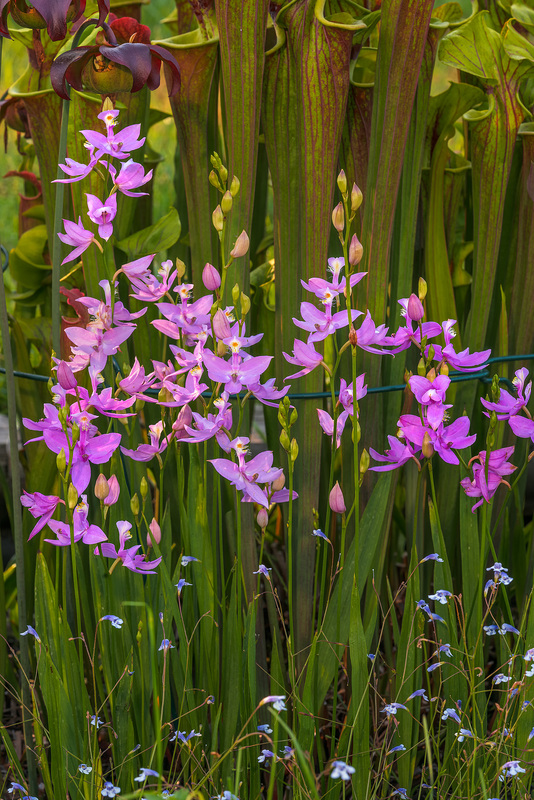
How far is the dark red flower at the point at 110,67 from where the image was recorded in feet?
2.62

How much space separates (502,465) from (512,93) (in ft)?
1.91

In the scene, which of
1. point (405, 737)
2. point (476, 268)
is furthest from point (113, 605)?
point (476, 268)

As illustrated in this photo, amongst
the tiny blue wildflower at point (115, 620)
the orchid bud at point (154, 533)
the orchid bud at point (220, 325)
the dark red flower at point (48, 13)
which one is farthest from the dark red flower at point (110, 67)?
the tiny blue wildflower at point (115, 620)

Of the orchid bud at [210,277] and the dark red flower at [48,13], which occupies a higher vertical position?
the dark red flower at [48,13]

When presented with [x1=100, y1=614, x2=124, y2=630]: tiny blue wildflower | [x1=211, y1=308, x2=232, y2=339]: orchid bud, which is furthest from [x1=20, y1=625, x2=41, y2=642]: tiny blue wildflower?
[x1=211, y1=308, x2=232, y2=339]: orchid bud

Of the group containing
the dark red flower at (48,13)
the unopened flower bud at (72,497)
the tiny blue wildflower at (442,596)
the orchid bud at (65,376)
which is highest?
the dark red flower at (48,13)

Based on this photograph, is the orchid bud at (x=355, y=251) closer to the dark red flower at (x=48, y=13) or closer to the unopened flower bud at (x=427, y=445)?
the unopened flower bud at (x=427, y=445)

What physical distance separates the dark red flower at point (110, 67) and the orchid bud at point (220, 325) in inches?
11.7

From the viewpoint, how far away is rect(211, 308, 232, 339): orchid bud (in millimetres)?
767

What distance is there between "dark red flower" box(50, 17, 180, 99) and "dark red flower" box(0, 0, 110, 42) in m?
0.03

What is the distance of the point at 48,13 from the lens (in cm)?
76

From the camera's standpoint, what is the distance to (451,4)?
1215mm

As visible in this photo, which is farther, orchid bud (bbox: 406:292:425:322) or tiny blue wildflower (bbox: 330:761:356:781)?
orchid bud (bbox: 406:292:425:322)

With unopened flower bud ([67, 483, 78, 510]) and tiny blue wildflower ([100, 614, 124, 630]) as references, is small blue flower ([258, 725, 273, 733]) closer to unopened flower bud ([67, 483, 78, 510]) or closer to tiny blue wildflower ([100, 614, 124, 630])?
tiny blue wildflower ([100, 614, 124, 630])
